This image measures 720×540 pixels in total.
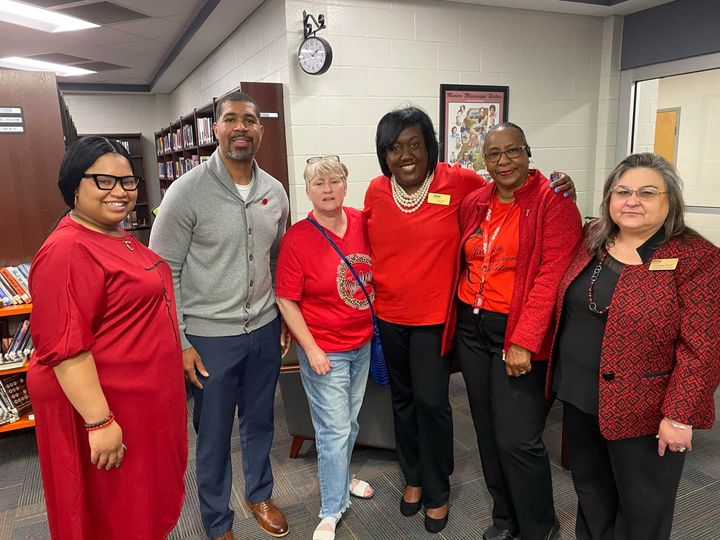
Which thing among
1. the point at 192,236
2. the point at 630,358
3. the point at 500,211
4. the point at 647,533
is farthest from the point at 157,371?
the point at 647,533

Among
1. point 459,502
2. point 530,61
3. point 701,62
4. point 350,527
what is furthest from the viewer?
point 530,61

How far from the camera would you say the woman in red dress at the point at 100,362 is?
1.22 metres

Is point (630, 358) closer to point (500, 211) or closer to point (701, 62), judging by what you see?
point (500, 211)

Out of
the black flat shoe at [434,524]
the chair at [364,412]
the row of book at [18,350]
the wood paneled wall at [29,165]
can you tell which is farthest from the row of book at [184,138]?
the black flat shoe at [434,524]

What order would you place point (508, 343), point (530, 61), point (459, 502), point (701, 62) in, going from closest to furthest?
point (508, 343) → point (459, 502) → point (701, 62) → point (530, 61)

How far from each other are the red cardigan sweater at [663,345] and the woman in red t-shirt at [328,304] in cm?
88

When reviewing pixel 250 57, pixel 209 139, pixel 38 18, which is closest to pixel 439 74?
pixel 250 57

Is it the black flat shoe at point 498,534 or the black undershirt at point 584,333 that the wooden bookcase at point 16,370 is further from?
the black undershirt at point 584,333

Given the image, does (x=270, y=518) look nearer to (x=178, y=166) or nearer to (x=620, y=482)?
(x=620, y=482)

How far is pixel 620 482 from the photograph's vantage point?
1466 millimetres

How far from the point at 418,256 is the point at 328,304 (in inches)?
15.3

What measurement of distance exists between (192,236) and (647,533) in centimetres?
173

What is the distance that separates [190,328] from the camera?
5.87 feet

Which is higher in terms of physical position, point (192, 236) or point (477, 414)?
point (192, 236)
